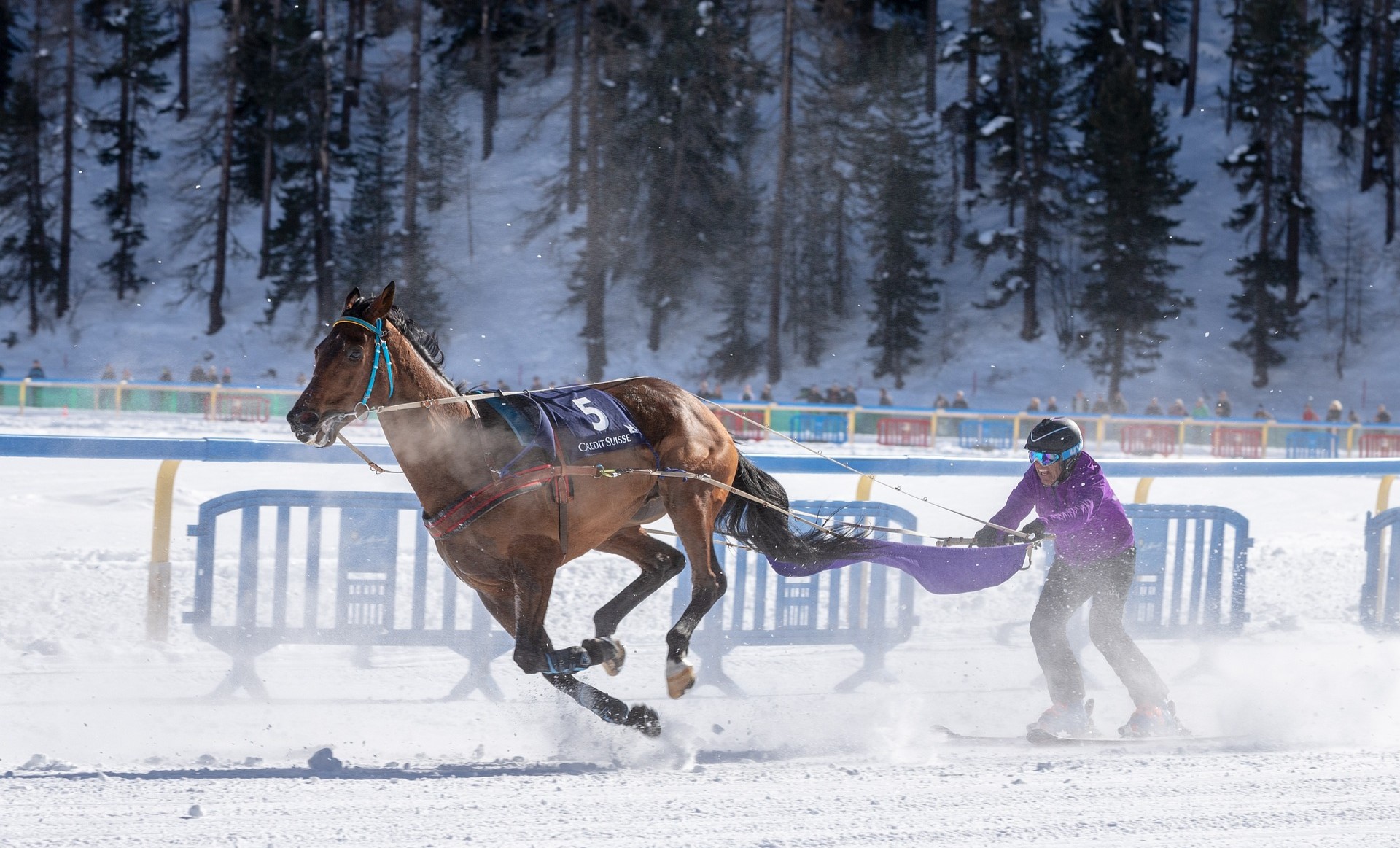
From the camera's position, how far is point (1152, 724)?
5.97 m

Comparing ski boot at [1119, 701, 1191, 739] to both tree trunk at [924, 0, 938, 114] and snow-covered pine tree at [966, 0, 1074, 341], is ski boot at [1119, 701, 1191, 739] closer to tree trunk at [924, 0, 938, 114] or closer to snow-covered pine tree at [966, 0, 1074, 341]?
snow-covered pine tree at [966, 0, 1074, 341]

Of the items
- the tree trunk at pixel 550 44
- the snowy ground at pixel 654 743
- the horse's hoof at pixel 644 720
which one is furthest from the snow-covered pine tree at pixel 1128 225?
the horse's hoof at pixel 644 720

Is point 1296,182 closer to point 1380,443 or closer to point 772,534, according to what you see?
point 1380,443

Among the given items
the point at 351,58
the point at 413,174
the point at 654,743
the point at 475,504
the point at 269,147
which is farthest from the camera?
the point at 351,58

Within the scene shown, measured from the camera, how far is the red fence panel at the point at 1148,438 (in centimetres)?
2220

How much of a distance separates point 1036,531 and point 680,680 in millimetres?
1979

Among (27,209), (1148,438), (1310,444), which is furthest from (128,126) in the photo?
(1310,444)

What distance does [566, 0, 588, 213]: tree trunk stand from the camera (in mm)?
34031

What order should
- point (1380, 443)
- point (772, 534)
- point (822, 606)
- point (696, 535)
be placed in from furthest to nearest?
point (1380, 443) < point (822, 606) < point (772, 534) < point (696, 535)

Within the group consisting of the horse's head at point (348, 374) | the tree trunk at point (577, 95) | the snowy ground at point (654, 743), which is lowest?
the snowy ground at point (654, 743)

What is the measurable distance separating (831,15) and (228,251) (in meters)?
23.2

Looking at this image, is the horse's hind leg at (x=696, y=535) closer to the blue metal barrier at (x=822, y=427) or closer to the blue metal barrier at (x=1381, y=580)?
the blue metal barrier at (x=1381, y=580)

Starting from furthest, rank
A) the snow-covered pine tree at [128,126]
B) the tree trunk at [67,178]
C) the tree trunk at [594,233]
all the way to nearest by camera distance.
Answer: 1. the snow-covered pine tree at [128,126]
2. the tree trunk at [67,178]
3. the tree trunk at [594,233]

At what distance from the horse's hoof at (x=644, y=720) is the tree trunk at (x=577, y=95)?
28.7m
